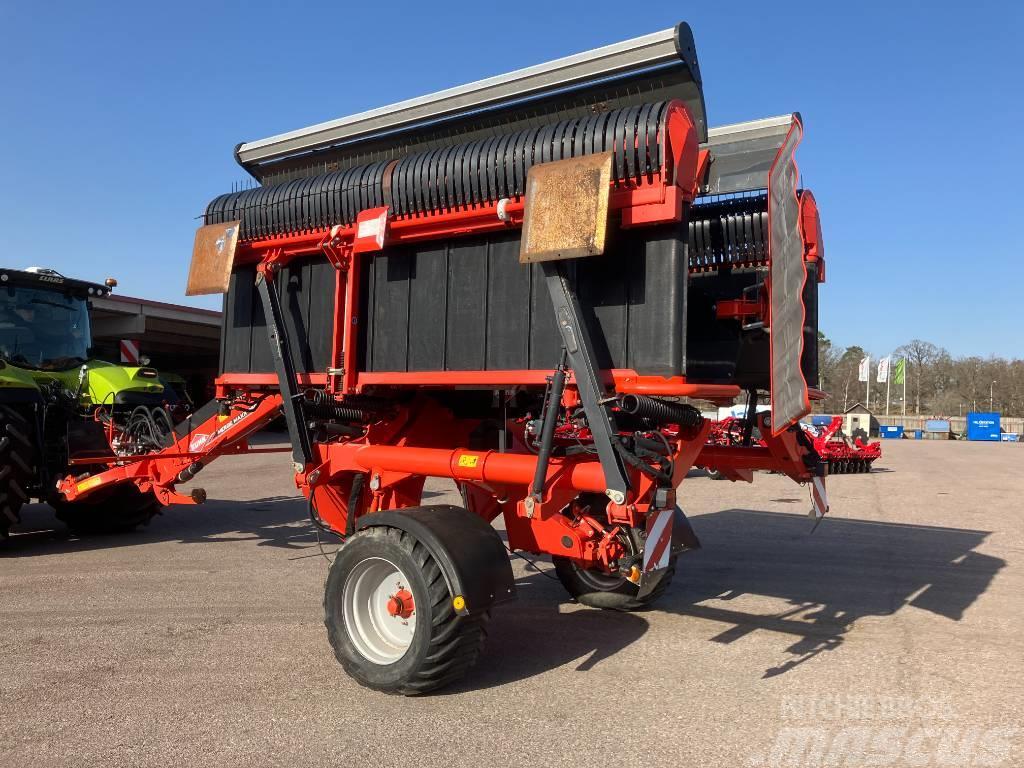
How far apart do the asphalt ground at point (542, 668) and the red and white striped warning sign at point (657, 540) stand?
0.66 metres

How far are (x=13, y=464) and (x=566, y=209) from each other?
234 inches

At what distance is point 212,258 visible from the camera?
556 centimetres

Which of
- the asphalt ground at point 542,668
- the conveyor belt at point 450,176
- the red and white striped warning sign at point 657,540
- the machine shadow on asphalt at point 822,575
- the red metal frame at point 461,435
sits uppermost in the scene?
the conveyor belt at point 450,176

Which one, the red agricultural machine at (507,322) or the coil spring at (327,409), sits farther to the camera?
the coil spring at (327,409)

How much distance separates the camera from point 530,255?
409 cm

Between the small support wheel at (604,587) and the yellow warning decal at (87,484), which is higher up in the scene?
the yellow warning decal at (87,484)

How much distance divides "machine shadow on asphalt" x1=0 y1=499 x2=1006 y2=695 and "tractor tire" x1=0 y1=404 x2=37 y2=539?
0.53m

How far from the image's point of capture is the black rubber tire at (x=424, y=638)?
404 cm

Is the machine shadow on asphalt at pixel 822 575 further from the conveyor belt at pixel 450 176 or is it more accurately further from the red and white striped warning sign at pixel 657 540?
A: the conveyor belt at pixel 450 176

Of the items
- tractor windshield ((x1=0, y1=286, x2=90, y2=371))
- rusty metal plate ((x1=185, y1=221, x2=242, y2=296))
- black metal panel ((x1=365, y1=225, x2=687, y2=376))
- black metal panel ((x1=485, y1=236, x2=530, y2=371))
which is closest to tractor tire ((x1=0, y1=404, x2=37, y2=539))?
tractor windshield ((x1=0, y1=286, x2=90, y2=371))

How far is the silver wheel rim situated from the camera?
174 inches

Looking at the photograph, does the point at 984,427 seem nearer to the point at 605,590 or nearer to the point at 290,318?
the point at 605,590

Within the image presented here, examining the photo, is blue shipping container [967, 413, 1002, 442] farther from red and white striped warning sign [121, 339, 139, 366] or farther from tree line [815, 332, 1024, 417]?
red and white striped warning sign [121, 339, 139, 366]

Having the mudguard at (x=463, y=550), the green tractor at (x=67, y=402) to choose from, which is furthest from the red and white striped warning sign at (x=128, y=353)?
the mudguard at (x=463, y=550)
